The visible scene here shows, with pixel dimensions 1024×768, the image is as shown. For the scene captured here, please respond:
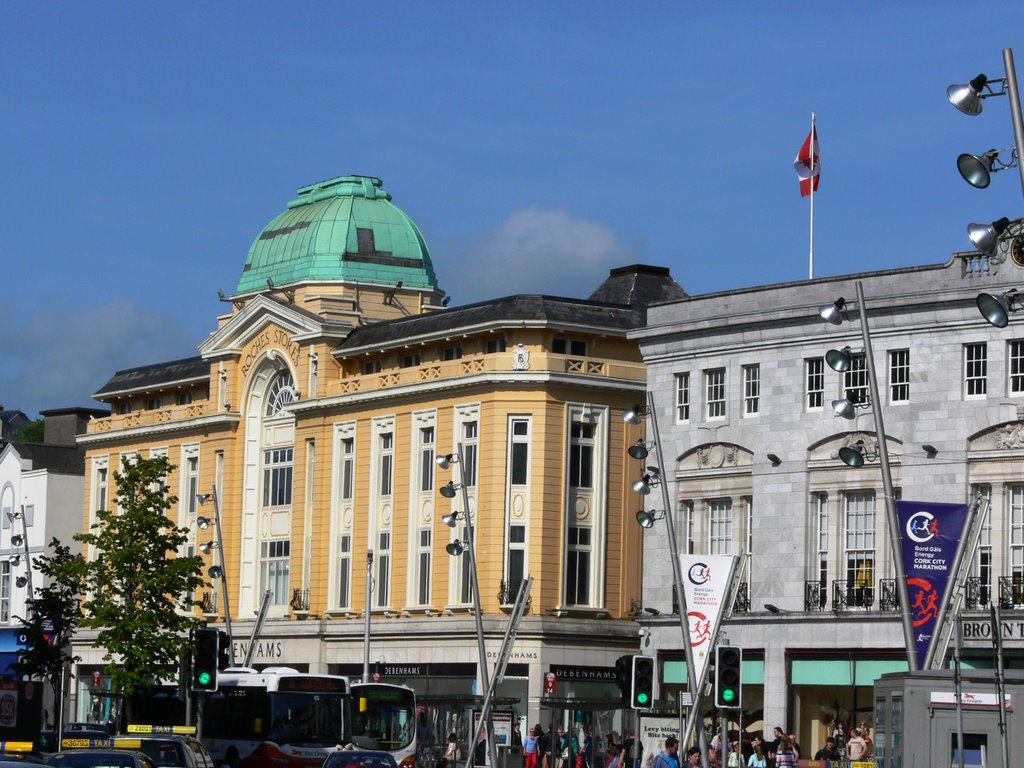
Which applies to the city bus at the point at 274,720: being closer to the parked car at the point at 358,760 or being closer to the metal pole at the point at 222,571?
the parked car at the point at 358,760

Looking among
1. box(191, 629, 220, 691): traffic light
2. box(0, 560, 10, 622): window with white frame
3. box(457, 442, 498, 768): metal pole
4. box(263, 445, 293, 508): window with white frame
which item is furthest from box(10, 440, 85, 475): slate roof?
box(191, 629, 220, 691): traffic light

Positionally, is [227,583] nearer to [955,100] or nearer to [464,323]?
[464,323]

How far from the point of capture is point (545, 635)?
71000mm

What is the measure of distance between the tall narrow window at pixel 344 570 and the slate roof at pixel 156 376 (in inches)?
526

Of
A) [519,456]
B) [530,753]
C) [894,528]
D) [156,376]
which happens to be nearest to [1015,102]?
[894,528]

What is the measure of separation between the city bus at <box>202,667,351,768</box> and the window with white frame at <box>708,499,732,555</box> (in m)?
14.6

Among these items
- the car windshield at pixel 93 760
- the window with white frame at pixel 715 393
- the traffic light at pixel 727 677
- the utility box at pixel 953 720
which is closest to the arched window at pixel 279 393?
the window with white frame at pixel 715 393

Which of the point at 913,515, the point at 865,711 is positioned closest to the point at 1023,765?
the point at 913,515

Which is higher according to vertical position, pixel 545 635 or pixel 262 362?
pixel 262 362

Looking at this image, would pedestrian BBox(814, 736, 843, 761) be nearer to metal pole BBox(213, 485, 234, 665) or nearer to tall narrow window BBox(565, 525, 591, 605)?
tall narrow window BBox(565, 525, 591, 605)

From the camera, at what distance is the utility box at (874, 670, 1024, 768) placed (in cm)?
2981

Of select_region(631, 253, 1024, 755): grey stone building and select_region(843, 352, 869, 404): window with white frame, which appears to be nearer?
select_region(631, 253, 1024, 755): grey stone building

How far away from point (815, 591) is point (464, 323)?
20.2 m

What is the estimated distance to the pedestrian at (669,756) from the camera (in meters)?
38.1
